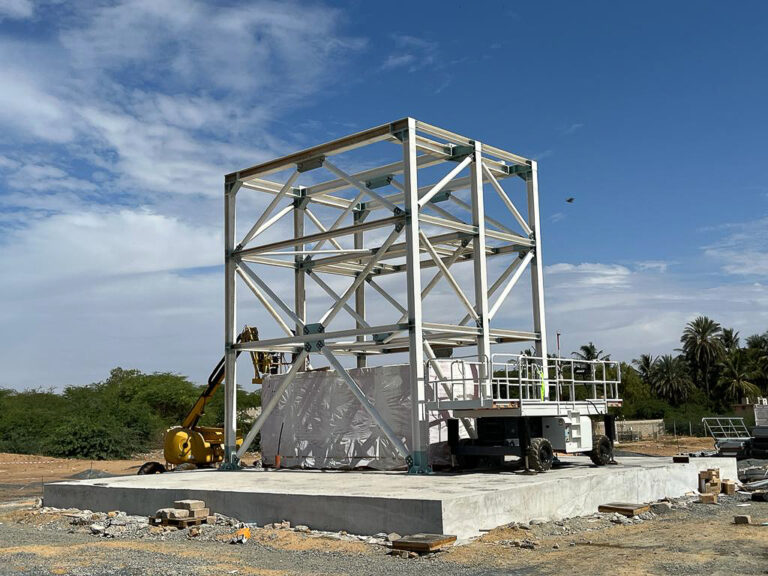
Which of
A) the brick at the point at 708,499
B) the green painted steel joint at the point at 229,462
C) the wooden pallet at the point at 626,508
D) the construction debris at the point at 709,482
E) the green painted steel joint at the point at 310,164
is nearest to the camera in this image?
the wooden pallet at the point at 626,508

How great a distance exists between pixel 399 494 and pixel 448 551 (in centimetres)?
215

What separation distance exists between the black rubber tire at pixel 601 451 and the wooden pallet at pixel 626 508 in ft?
12.7

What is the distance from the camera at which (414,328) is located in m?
22.0

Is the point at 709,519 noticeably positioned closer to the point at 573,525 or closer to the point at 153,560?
the point at 573,525

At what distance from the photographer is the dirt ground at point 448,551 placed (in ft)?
41.2

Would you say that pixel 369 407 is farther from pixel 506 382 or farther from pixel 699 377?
pixel 699 377

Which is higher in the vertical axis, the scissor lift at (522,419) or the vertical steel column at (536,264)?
the vertical steel column at (536,264)

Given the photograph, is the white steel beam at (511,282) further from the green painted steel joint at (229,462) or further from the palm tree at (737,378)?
the palm tree at (737,378)

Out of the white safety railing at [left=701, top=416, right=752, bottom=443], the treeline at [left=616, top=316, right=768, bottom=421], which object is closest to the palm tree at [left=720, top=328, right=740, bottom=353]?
the treeline at [left=616, top=316, right=768, bottom=421]

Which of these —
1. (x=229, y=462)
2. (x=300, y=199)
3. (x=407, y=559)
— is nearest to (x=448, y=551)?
(x=407, y=559)

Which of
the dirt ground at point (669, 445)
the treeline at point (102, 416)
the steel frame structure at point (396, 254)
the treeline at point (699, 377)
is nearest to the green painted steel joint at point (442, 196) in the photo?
the steel frame structure at point (396, 254)

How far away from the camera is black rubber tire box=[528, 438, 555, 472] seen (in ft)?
66.3

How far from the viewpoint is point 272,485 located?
1925cm

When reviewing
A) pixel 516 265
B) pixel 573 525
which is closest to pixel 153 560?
pixel 573 525
